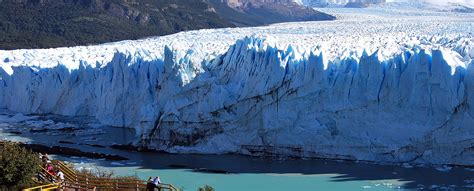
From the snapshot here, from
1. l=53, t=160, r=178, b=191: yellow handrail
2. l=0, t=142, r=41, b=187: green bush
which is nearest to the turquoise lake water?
l=53, t=160, r=178, b=191: yellow handrail

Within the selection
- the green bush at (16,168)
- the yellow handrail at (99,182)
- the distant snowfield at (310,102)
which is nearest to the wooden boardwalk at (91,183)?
the yellow handrail at (99,182)

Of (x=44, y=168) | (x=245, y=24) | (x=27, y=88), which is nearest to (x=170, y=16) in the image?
(x=245, y=24)

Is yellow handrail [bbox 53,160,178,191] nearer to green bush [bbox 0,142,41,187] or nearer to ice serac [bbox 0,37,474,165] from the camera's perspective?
green bush [bbox 0,142,41,187]

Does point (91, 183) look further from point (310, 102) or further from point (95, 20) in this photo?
point (95, 20)

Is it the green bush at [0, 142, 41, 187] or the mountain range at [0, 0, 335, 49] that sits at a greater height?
the mountain range at [0, 0, 335, 49]

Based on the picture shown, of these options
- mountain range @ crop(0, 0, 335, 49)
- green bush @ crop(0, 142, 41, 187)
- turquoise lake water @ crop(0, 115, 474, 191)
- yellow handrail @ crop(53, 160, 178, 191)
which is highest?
mountain range @ crop(0, 0, 335, 49)

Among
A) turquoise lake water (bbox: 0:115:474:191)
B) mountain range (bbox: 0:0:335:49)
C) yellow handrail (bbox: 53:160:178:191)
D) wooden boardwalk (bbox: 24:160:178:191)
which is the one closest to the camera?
wooden boardwalk (bbox: 24:160:178:191)

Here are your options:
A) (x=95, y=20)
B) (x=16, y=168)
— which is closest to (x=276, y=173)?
(x=16, y=168)
